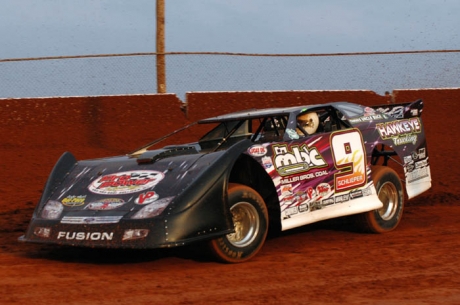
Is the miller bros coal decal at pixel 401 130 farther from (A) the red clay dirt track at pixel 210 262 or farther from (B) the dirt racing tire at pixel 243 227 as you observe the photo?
(B) the dirt racing tire at pixel 243 227

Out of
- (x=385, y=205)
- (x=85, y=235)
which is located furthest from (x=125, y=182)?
(x=385, y=205)

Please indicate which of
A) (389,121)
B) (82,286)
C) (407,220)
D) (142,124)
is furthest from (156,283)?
(142,124)

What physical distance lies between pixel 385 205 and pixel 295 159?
6.04 ft

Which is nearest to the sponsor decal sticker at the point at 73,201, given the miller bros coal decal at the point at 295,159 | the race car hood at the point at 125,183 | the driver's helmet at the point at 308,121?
the race car hood at the point at 125,183

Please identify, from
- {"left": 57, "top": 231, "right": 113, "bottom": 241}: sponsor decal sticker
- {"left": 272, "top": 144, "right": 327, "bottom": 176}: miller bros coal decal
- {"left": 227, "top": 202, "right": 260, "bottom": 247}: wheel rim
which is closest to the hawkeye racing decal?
{"left": 57, "top": 231, "right": 113, "bottom": 241}: sponsor decal sticker

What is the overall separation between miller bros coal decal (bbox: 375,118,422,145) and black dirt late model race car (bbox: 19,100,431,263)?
0.02 m

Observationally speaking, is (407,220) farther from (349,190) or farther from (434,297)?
(434,297)

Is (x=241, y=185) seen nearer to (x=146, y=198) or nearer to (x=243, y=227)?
(x=243, y=227)

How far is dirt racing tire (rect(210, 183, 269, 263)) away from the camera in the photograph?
645cm

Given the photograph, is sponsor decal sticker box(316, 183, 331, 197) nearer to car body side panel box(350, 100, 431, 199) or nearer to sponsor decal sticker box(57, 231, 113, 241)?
car body side panel box(350, 100, 431, 199)

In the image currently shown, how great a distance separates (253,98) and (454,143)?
12.8ft

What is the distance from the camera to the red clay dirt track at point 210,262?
210 inches

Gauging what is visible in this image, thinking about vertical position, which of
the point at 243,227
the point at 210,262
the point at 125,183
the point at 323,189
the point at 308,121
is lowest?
the point at 210,262

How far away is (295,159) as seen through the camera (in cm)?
712
